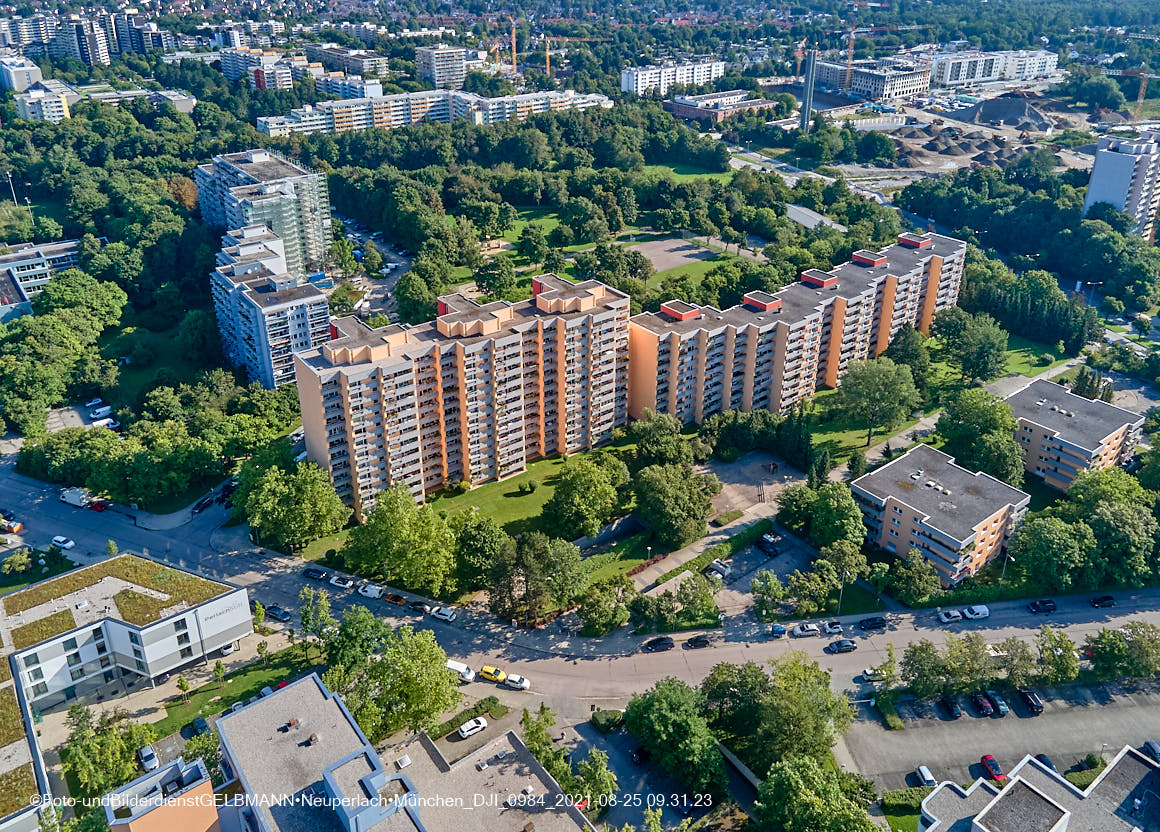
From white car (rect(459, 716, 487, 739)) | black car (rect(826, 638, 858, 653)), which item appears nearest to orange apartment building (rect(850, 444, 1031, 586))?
black car (rect(826, 638, 858, 653))

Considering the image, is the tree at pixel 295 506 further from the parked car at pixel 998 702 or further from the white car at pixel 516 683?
the parked car at pixel 998 702

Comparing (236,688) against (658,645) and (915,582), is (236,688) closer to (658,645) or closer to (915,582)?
(658,645)

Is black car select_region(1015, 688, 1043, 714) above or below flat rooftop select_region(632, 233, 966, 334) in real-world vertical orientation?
below

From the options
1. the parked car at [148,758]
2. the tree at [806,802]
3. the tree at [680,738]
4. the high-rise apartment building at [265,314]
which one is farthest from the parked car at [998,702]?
the high-rise apartment building at [265,314]

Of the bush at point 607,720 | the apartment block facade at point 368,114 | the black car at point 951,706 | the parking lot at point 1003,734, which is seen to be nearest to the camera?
the parking lot at point 1003,734

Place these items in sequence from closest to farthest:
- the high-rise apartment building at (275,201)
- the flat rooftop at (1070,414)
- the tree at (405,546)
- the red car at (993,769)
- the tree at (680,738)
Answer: the tree at (680,738) < the red car at (993,769) < the tree at (405,546) < the flat rooftop at (1070,414) < the high-rise apartment building at (275,201)

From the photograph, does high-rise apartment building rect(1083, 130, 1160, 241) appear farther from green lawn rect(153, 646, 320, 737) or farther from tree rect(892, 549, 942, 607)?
green lawn rect(153, 646, 320, 737)
